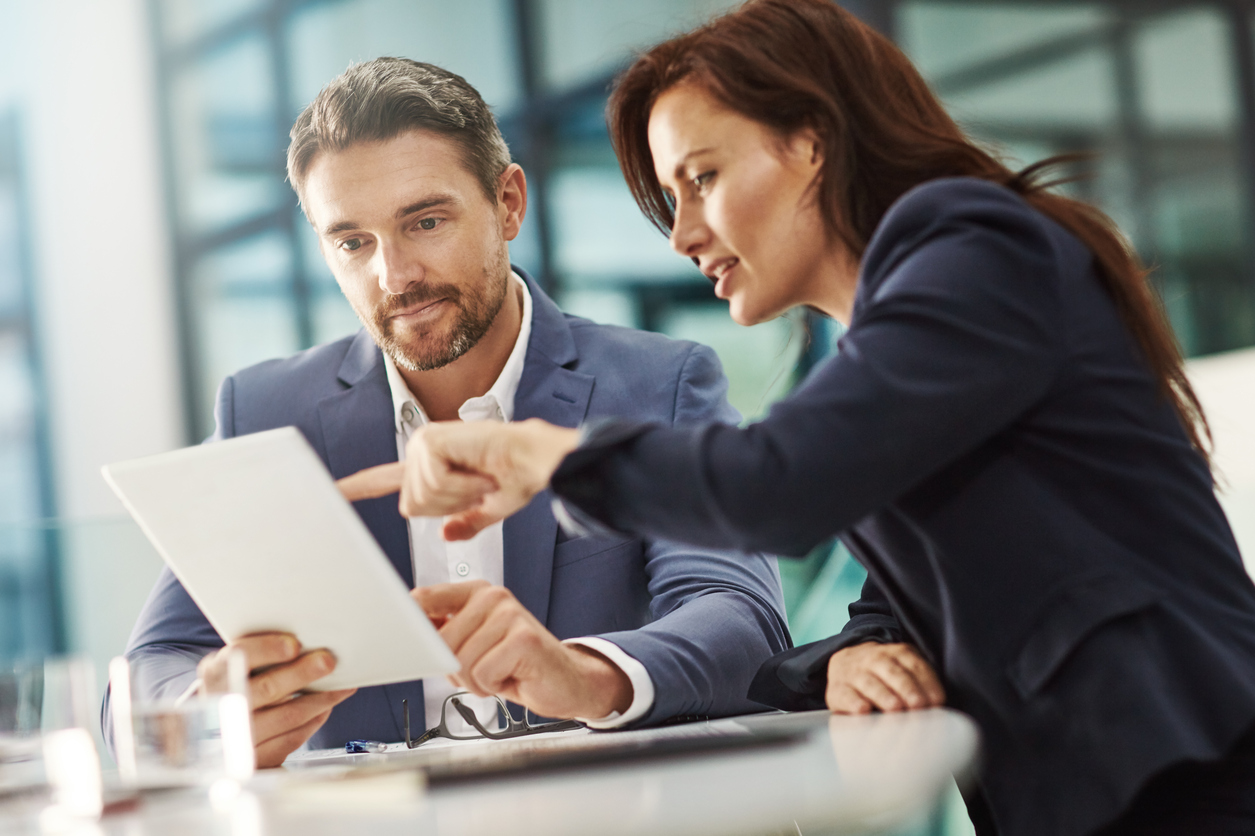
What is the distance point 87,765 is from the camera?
94cm

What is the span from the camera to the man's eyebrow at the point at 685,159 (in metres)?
1.24

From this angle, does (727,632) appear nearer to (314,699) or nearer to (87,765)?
(314,699)

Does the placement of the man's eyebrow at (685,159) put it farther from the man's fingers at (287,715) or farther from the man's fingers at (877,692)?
the man's fingers at (287,715)

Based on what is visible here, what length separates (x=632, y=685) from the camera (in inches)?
51.8

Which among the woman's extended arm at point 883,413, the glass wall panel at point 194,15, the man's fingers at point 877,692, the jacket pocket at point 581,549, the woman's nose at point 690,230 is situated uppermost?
the glass wall panel at point 194,15

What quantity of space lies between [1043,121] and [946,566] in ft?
10.2

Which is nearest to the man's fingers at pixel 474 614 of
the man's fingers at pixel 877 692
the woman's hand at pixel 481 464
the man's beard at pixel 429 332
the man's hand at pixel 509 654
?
the man's hand at pixel 509 654

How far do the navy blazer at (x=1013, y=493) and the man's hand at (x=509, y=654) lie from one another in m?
0.25

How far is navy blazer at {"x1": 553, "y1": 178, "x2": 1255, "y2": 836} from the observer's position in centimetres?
93

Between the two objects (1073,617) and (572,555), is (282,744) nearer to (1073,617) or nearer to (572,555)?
(572,555)

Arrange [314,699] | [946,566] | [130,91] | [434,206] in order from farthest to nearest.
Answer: [130,91], [434,206], [314,699], [946,566]

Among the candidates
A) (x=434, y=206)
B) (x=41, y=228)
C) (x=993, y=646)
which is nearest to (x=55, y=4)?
(x=41, y=228)

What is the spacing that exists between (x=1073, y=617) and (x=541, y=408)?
1.03m

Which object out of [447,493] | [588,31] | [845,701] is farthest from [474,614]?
[588,31]
